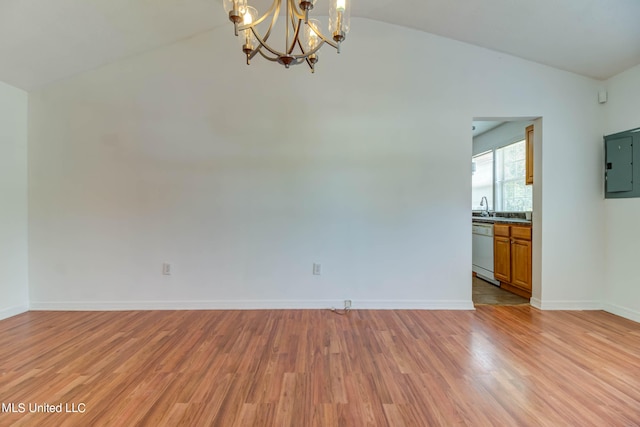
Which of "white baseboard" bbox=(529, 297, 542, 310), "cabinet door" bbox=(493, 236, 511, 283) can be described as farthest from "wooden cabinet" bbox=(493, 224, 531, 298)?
"white baseboard" bbox=(529, 297, 542, 310)

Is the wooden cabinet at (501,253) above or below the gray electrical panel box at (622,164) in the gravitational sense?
below

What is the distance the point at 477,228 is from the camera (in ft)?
15.0

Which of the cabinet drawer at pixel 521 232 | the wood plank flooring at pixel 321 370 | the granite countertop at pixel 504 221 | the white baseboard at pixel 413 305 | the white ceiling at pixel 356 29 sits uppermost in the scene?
the white ceiling at pixel 356 29

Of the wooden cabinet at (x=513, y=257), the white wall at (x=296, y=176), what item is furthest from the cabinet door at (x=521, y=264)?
the white wall at (x=296, y=176)

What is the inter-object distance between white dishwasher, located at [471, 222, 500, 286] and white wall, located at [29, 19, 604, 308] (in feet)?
3.61

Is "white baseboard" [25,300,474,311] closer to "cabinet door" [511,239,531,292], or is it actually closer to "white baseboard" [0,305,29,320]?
"white baseboard" [0,305,29,320]

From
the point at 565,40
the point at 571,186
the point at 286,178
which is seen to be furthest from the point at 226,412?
the point at 565,40

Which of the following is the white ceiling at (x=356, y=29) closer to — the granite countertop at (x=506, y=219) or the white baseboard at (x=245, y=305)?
the granite countertop at (x=506, y=219)

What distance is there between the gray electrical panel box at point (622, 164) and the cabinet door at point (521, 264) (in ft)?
3.08

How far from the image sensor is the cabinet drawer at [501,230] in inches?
149

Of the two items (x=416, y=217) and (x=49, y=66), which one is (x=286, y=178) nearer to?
(x=416, y=217)

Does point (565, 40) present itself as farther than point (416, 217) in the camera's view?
No

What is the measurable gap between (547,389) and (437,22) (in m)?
3.25

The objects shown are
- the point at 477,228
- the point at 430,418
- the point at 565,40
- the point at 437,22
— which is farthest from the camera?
the point at 477,228
